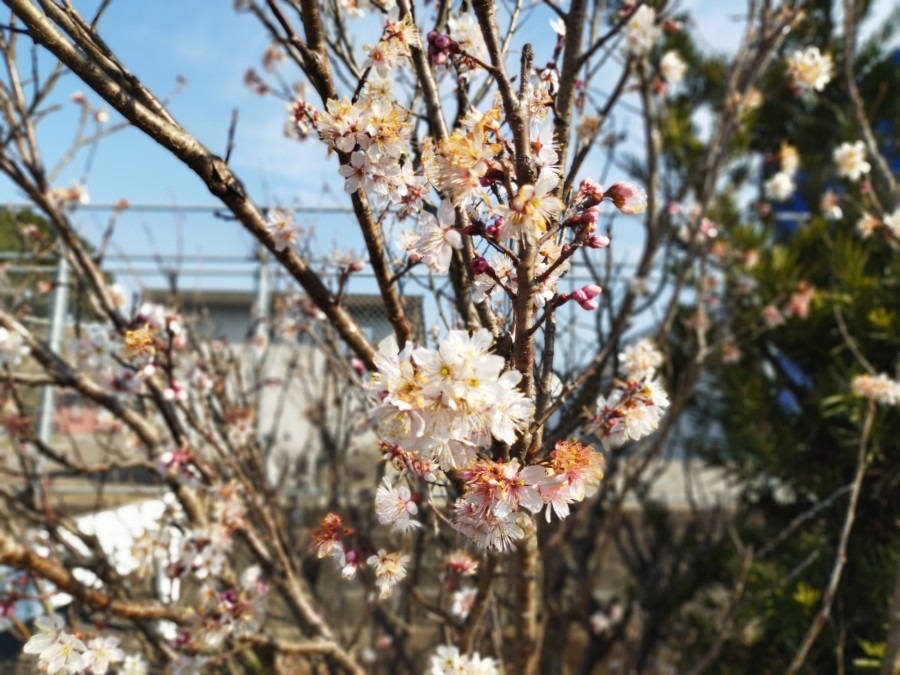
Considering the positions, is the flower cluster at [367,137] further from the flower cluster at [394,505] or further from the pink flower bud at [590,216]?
the flower cluster at [394,505]

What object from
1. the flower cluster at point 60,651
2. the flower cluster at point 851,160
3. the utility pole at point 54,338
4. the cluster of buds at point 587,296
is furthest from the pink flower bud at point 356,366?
the flower cluster at point 851,160

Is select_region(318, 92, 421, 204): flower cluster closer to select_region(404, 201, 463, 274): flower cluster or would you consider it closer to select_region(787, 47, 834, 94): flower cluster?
select_region(404, 201, 463, 274): flower cluster

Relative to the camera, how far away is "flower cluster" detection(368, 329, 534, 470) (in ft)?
2.85

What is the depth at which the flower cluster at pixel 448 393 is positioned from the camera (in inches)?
34.3

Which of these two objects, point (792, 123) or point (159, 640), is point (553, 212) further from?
point (792, 123)

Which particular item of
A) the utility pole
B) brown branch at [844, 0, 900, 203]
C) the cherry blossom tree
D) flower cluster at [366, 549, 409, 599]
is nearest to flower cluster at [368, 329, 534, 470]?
the cherry blossom tree

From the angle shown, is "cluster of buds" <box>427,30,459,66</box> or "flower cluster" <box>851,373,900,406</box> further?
"flower cluster" <box>851,373,900,406</box>

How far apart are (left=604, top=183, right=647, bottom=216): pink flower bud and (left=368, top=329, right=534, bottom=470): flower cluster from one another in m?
0.25

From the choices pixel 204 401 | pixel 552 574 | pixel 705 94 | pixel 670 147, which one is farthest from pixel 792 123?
pixel 204 401

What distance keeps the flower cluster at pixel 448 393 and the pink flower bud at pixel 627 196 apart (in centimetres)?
25

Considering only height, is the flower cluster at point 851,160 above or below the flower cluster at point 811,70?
below

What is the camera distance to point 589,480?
1006 mm

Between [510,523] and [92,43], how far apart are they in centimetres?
93

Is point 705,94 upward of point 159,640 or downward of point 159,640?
upward
